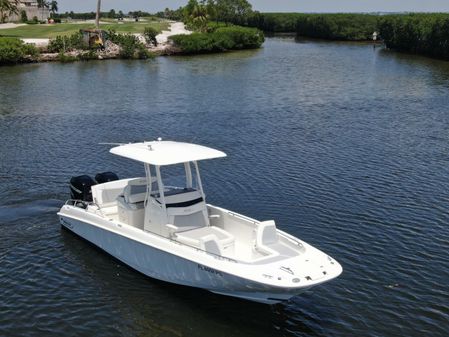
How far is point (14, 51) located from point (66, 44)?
26.3 ft

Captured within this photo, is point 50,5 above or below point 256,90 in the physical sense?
above

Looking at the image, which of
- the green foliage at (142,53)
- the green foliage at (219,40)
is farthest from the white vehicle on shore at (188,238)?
the green foliage at (219,40)

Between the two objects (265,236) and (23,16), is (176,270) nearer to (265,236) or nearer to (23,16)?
(265,236)

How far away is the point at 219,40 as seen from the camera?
8244cm

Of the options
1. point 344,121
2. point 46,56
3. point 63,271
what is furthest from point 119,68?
point 63,271

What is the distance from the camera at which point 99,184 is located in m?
18.6

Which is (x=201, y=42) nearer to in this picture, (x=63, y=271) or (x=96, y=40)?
(x=96, y=40)

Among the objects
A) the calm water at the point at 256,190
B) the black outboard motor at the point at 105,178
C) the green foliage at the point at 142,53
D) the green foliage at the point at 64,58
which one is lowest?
the calm water at the point at 256,190

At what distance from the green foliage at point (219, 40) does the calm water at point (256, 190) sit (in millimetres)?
26858

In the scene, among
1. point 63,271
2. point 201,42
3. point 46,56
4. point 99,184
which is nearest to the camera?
point 63,271

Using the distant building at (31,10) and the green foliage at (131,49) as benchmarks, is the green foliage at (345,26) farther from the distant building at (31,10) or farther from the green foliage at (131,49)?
the distant building at (31,10)

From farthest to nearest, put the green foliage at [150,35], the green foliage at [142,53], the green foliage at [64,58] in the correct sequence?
the green foliage at [150,35]
the green foliage at [142,53]
the green foliage at [64,58]

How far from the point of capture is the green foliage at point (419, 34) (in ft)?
244

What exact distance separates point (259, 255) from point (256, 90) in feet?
117
